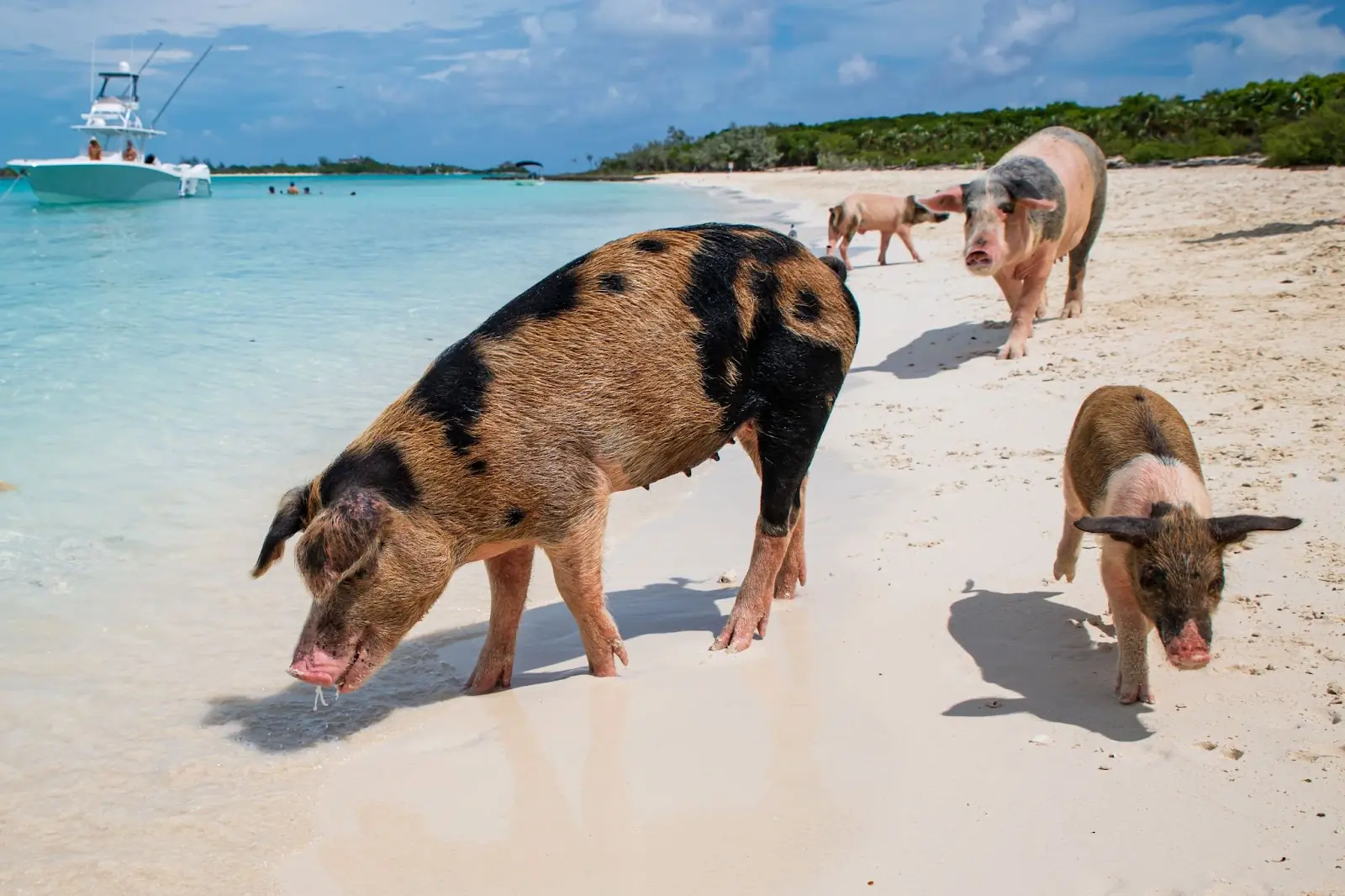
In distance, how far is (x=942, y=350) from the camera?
37.3 ft

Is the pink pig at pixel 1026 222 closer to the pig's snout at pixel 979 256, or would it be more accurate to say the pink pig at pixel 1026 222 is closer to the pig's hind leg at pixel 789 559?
the pig's snout at pixel 979 256

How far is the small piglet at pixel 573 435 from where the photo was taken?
4297mm

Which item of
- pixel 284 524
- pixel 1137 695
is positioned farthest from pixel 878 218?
pixel 284 524

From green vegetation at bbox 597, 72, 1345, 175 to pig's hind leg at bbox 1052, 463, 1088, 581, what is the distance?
22947 mm

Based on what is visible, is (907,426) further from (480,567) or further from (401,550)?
(401,550)


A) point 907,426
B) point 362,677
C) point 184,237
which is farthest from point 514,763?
point 184,237

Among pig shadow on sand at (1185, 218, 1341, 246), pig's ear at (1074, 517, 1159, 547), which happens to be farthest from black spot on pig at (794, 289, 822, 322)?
pig shadow on sand at (1185, 218, 1341, 246)

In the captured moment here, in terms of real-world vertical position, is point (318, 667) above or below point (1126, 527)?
below

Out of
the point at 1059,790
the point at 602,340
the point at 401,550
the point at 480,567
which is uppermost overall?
the point at 602,340

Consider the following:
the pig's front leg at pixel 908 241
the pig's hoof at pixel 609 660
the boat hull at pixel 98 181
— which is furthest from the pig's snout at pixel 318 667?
the boat hull at pixel 98 181

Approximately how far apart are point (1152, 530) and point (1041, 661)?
0.92m

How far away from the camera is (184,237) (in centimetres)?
3123

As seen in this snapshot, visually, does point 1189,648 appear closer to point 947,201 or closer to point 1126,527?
point 1126,527

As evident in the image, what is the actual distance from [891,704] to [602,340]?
1890 millimetres
